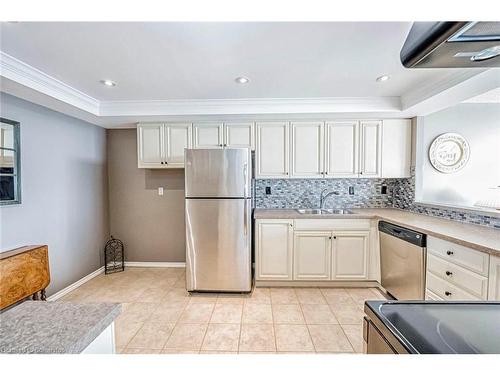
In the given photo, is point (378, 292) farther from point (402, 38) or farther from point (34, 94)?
point (34, 94)

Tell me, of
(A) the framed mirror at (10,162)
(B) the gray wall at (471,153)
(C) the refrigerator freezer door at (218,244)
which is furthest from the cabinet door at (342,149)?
(A) the framed mirror at (10,162)

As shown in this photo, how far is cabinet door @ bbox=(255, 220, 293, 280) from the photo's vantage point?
9.70 ft

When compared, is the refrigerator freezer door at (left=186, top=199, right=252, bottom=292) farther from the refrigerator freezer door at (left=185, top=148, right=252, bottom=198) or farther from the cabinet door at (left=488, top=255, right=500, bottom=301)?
the cabinet door at (left=488, top=255, right=500, bottom=301)

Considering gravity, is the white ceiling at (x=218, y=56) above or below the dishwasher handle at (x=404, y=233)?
above

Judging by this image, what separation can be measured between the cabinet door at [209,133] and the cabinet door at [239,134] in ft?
0.25

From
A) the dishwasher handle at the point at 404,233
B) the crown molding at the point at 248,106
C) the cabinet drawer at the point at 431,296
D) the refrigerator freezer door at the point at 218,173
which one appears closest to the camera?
the cabinet drawer at the point at 431,296

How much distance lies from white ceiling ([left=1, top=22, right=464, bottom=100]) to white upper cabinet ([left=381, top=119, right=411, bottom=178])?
1.85ft

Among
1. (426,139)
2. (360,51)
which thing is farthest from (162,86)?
(426,139)

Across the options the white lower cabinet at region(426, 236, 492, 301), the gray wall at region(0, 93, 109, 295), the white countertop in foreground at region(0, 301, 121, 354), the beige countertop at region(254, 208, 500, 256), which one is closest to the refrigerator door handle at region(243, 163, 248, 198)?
the beige countertop at region(254, 208, 500, 256)

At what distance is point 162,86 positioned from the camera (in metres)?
2.45

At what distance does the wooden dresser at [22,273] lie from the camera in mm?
1936

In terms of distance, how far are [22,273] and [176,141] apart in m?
1.96

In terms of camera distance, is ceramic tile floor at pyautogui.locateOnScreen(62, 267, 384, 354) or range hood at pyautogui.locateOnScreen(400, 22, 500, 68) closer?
range hood at pyautogui.locateOnScreen(400, 22, 500, 68)

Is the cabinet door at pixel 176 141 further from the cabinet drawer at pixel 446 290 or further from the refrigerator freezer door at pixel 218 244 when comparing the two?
the cabinet drawer at pixel 446 290
